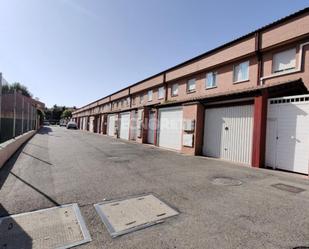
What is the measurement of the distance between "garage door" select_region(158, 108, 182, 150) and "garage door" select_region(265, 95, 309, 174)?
6.60 metres

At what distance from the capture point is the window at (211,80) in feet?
47.6

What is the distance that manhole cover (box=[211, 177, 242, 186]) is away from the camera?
6113 mm

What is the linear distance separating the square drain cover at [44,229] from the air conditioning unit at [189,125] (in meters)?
9.26

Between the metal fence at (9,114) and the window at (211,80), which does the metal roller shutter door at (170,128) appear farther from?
the metal fence at (9,114)

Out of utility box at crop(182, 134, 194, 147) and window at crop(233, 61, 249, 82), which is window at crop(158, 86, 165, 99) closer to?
utility box at crop(182, 134, 194, 147)

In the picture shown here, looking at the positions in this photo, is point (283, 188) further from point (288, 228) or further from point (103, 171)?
point (103, 171)

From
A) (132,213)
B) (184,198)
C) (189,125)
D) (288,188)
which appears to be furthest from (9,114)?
(288,188)

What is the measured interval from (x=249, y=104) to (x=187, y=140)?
176 inches

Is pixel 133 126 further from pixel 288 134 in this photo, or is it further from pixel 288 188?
pixel 288 188

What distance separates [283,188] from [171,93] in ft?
48.4

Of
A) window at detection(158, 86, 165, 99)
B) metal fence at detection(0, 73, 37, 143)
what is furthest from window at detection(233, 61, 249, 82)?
metal fence at detection(0, 73, 37, 143)

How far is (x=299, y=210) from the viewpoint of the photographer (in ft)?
13.8

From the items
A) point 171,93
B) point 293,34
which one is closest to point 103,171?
point 293,34

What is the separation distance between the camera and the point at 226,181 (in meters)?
6.42
